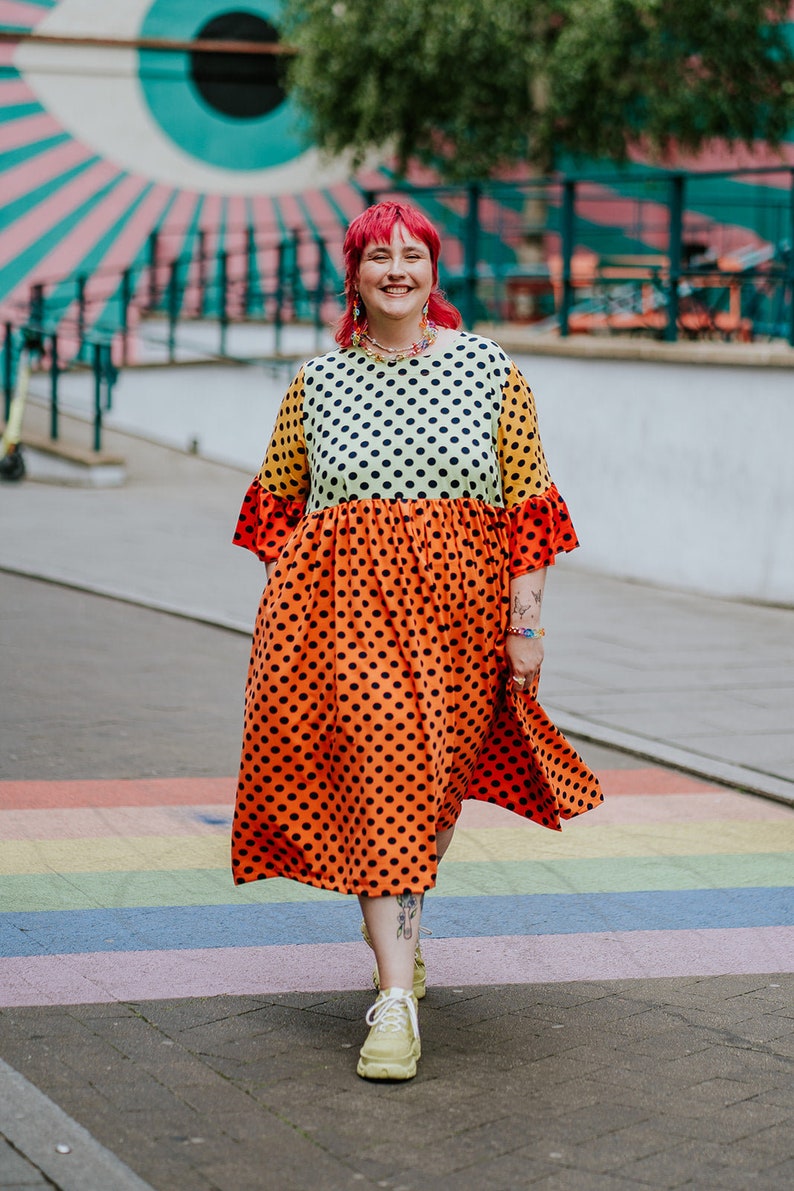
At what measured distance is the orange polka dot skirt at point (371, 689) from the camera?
368 cm

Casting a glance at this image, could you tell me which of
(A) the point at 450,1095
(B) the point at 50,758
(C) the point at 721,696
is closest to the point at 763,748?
(C) the point at 721,696

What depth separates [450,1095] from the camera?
3.55m

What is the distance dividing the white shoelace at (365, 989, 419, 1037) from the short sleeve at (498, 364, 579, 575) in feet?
3.08

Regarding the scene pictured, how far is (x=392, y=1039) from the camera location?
3631mm

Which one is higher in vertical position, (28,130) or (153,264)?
(28,130)

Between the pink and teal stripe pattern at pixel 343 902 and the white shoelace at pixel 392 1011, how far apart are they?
0.48 meters

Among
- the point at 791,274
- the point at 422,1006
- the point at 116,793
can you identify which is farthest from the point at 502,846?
the point at 791,274

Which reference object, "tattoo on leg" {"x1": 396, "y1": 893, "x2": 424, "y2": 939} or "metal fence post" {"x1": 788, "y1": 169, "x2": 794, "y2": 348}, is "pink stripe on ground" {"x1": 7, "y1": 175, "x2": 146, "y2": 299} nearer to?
"metal fence post" {"x1": 788, "y1": 169, "x2": 794, "y2": 348}

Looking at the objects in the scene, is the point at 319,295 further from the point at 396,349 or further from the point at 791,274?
the point at 396,349

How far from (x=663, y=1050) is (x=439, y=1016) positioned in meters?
0.52

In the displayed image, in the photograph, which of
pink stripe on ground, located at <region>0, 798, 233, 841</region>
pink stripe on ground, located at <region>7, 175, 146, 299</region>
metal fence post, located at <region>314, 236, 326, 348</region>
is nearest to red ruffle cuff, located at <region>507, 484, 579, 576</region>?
pink stripe on ground, located at <region>0, 798, 233, 841</region>

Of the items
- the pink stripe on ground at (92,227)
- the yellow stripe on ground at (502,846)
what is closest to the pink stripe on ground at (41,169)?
the pink stripe on ground at (92,227)

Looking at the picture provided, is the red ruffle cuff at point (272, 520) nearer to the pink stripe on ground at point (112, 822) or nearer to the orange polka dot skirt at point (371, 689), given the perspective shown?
the orange polka dot skirt at point (371, 689)

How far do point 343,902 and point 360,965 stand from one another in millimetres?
531
